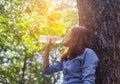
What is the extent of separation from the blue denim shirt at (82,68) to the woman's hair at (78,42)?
0.16ft

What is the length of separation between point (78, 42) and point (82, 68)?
261mm

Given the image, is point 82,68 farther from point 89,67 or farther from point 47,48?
point 47,48

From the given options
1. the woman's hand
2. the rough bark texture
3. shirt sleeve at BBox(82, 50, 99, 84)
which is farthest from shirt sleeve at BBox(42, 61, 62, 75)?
shirt sleeve at BBox(82, 50, 99, 84)

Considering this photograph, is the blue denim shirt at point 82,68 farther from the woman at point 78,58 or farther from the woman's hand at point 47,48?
the woman's hand at point 47,48

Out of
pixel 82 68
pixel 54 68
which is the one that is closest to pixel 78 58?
pixel 82 68

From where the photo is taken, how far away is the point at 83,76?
3580mm

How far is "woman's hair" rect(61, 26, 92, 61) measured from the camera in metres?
3.71

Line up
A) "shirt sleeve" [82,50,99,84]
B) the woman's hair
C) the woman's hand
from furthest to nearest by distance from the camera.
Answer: the woman's hand → the woman's hair → "shirt sleeve" [82,50,99,84]

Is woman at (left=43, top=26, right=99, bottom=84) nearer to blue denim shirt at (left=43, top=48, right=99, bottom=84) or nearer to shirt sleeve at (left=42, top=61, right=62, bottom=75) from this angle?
blue denim shirt at (left=43, top=48, right=99, bottom=84)

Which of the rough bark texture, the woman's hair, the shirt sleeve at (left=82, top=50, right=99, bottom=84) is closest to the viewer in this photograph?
the shirt sleeve at (left=82, top=50, right=99, bottom=84)

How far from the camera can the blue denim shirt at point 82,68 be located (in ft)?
11.6

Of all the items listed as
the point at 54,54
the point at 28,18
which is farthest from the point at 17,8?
the point at 54,54

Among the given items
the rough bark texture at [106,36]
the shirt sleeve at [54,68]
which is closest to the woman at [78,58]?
the rough bark texture at [106,36]

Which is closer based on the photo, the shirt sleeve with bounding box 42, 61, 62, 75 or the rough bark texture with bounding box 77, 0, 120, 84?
the rough bark texture with bounding box 77, 0, 120, 84
